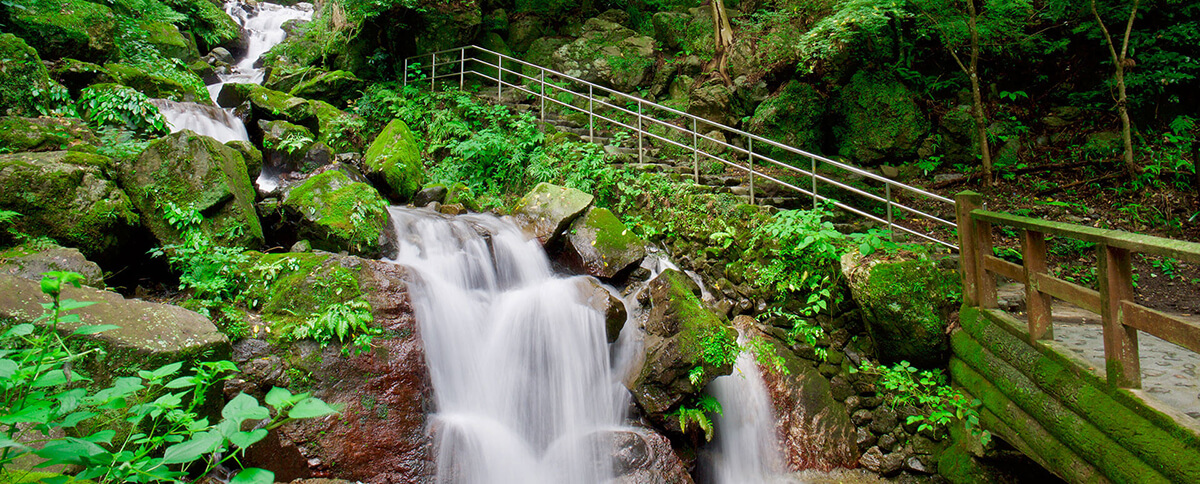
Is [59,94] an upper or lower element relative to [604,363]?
upper

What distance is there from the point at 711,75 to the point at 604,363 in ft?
24.0

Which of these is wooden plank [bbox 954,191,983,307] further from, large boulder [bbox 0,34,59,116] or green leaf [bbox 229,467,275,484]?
large boulder [bbox 0,34,59,116]

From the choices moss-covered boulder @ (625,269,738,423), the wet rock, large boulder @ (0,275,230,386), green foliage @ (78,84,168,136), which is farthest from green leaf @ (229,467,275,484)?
green foliage @ (78,84,168,136)

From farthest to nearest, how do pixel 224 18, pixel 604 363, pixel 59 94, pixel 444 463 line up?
pixel 224 18 → pixel 59 94 → pixel 604 363 → pixel 444 463

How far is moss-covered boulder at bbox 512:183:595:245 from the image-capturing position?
673 cm

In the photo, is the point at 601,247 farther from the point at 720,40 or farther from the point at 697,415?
the point at 720,40

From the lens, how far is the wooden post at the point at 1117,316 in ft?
10.3

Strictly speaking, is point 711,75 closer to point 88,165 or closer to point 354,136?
point 354,136

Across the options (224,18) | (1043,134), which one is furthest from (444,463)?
(224,18)

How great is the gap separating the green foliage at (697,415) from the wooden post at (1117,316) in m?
2.87

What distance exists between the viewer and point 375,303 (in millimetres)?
4734

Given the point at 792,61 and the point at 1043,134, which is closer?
the point at 1043,134

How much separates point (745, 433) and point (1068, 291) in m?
3.02

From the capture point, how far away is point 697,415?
5.10 metres
